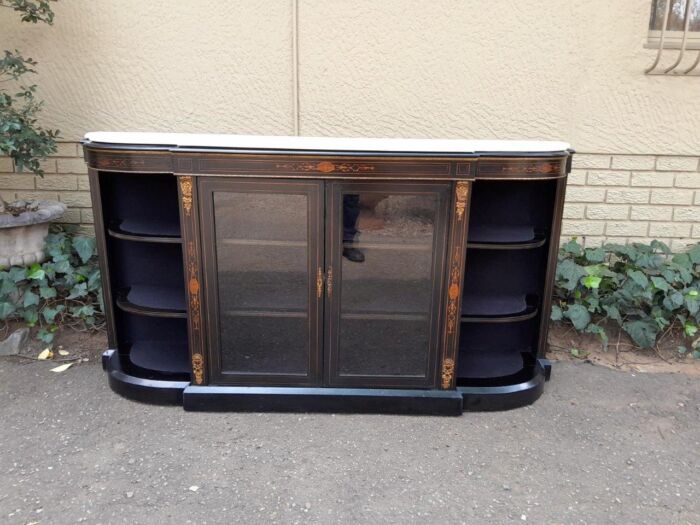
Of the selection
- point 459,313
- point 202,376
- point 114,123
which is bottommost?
point 202,376

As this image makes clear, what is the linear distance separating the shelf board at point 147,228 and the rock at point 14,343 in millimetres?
996

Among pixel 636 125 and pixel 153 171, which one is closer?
pixel 153 171

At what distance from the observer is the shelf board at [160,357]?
8.64 ft

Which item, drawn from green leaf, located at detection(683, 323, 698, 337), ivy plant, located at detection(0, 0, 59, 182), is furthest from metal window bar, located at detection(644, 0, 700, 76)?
ivy plant, located at detection(0, 0, 59, 182)

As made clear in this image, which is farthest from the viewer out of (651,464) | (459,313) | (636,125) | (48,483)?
(636,125)

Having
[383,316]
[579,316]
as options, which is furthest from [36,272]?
[579,316]

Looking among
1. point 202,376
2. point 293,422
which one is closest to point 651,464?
point 293,422

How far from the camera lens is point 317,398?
2.47m

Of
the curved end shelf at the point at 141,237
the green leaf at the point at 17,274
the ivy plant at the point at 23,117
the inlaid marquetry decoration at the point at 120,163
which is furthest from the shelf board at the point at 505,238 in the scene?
the green leaf at the point at 17,274

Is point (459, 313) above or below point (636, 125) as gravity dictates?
below

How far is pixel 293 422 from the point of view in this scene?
2.43 meters

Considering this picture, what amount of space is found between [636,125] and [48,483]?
338cm

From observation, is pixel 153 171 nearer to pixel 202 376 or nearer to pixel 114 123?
pixel 202 376

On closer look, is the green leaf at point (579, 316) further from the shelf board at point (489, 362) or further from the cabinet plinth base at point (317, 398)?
the cabinet plinth base at point (317, 398)
